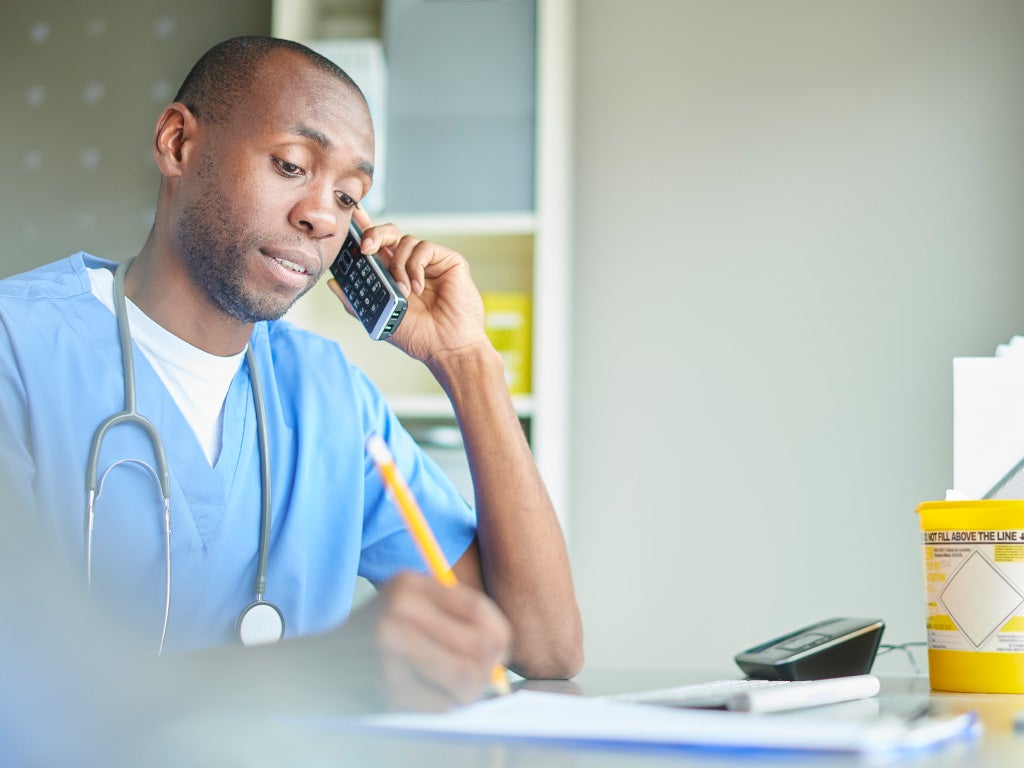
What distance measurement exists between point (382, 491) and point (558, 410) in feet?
2.46

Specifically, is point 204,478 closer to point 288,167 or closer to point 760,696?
point 288,167

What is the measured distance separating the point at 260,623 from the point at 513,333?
1.01 m

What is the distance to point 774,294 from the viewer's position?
2129 mm

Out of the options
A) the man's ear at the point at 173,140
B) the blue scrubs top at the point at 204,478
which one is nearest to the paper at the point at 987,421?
the blue scrubs top at the point at 204,478

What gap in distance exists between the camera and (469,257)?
2164mm

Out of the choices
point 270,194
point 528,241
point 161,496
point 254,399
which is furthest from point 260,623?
point 528,241

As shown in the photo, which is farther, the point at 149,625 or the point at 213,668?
the point at 149,625

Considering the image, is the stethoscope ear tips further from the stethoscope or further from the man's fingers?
the man's fingers

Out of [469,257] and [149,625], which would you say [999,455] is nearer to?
[149,625]

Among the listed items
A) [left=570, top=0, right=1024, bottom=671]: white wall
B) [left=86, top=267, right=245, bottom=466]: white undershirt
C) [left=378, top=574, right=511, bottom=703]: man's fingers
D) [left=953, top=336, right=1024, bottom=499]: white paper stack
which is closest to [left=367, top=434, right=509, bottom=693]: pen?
[left=378, top=574, right=511, bottom=703]: man's fingers

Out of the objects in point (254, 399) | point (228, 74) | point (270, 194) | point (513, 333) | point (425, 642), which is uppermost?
point (228, 74)

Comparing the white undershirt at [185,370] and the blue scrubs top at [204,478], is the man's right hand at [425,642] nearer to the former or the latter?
the blue scrubs top at [204,478]

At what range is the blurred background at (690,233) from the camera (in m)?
1.99

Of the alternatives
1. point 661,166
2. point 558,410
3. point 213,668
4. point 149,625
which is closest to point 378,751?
point 213,668
